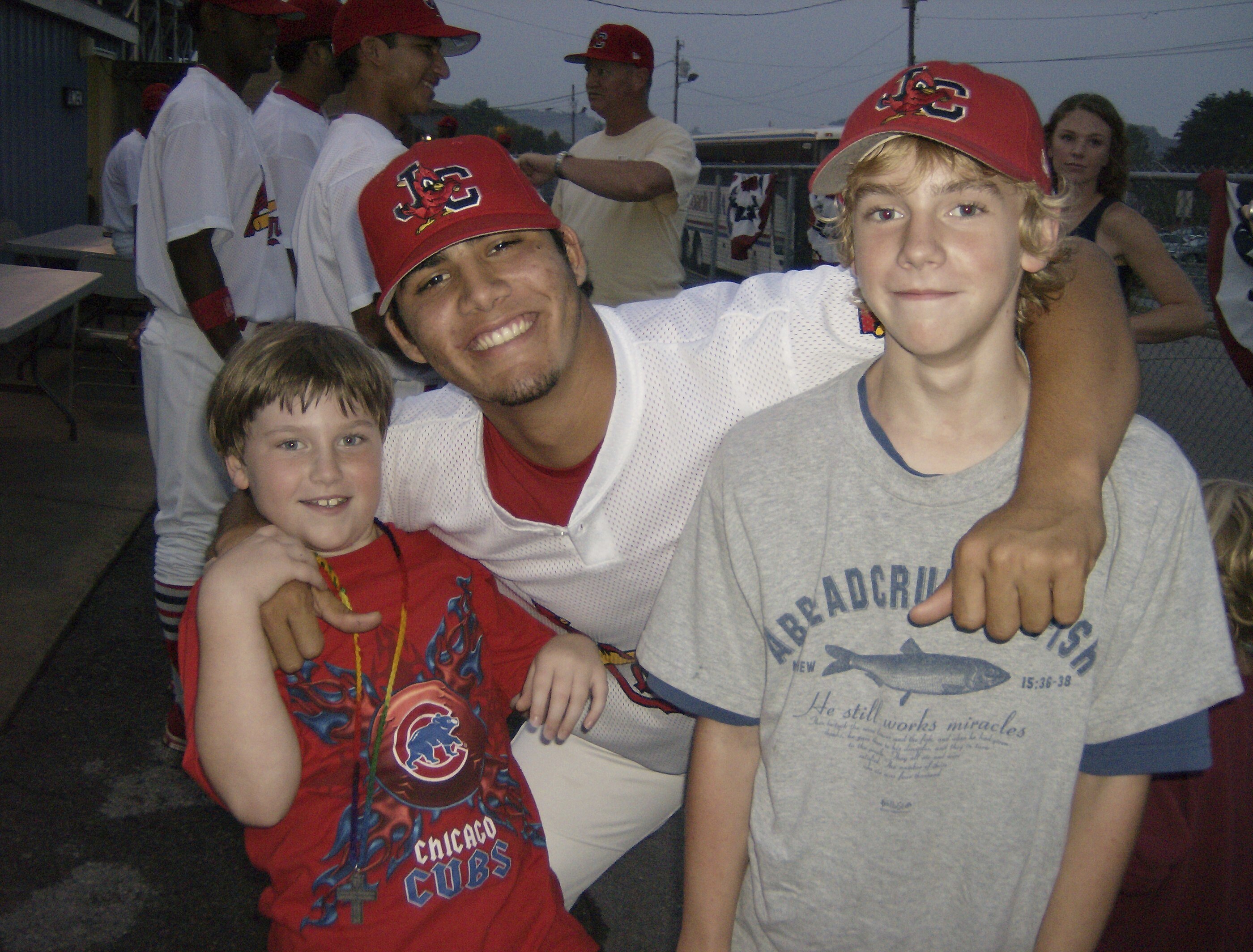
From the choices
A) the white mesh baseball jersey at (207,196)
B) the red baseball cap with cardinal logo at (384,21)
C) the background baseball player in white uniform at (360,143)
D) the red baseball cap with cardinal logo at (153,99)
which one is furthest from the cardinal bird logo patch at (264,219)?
the red baseball cap with cardinal logo at (153,99)

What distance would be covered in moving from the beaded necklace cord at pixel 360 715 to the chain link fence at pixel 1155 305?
1772 millimetres

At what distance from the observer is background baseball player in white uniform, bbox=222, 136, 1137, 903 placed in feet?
6.78

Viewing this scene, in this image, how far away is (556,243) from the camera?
7.55ft

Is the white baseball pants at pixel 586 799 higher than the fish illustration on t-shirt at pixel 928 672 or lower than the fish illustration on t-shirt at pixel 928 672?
lower

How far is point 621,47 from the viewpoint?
18.1ft

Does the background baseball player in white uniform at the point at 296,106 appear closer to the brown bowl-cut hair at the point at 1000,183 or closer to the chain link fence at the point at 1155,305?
the brown bowl-cut hair at the point at 1000,183

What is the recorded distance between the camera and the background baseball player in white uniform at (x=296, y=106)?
4.32 meters

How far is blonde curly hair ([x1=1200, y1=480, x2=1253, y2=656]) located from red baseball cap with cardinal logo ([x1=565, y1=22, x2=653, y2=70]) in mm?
4491

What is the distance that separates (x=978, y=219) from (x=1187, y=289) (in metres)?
3.07

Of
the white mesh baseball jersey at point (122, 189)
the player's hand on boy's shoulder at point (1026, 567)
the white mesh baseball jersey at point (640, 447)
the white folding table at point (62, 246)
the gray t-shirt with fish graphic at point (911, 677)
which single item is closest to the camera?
the player's hand on boy's shoulder at point (1026, 567)

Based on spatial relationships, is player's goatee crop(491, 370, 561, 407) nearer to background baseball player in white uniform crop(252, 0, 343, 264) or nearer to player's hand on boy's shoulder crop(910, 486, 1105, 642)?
player's hand on boy's shoulder crop(910, 486, 1105, 642)

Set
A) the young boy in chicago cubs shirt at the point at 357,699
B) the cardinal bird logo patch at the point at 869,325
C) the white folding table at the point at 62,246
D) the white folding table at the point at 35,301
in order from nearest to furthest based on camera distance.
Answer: the young boy in chicago cubs shirt at the point at 357,699 < the cardinal bird logo patch at the point at 869,325 < the white folding table at the point at 35,301 < the white folding table at the point at 62,246

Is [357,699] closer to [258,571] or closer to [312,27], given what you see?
[258,571]

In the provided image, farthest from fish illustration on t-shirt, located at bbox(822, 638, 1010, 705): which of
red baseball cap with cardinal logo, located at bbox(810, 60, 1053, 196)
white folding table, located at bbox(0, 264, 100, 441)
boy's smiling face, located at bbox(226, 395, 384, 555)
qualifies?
white folding table, located at bbox(0, 264, 100, 441)
